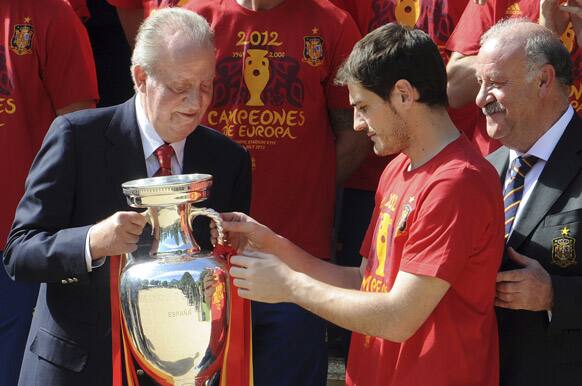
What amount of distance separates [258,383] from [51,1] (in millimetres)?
1973

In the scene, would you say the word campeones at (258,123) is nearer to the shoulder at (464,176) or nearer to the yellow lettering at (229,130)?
the yellow lettering at (229,130)

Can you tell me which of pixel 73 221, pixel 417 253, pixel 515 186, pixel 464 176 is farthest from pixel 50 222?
pixel 515 186

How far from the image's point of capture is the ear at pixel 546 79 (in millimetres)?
3553

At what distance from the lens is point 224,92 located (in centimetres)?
466

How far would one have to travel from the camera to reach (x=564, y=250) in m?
3.40

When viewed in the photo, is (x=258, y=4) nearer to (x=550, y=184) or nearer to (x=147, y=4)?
(x=147, y=4)

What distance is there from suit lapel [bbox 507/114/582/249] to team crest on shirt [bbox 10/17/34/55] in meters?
2.48

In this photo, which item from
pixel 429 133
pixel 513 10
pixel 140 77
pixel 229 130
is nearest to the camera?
pixel 429 133

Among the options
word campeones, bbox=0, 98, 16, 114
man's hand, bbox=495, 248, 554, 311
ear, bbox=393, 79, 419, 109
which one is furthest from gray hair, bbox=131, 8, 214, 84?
word campeones, bbox=0, 98, 16, 114

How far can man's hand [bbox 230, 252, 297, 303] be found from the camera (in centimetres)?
323

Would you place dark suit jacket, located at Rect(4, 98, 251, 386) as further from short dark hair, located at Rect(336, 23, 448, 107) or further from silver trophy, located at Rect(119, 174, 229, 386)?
short dark hair, located at Rect(336, 23, 448, 107)

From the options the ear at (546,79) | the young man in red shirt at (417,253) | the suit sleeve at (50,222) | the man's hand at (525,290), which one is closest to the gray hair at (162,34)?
the suit sleeve at (50,222)

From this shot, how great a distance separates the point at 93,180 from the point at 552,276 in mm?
1472

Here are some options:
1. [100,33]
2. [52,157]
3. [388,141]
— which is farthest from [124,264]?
[100,33]
